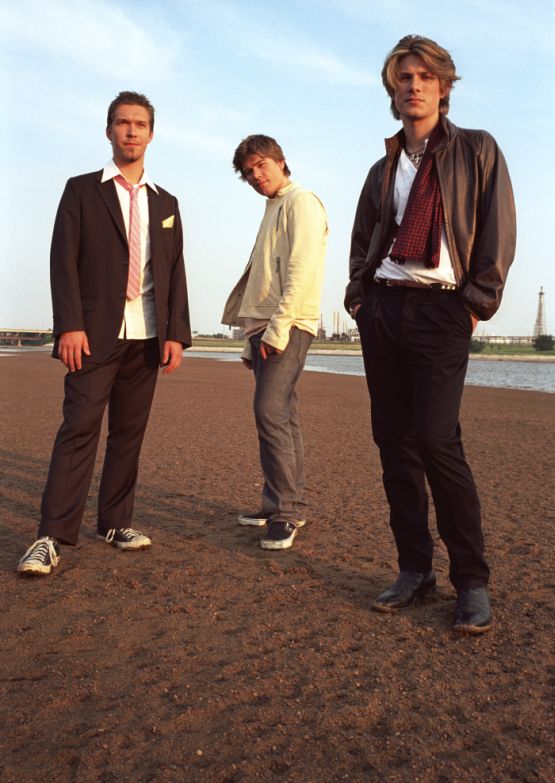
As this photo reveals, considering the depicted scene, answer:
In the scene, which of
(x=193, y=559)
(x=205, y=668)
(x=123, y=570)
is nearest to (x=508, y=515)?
(x=193, y=559)

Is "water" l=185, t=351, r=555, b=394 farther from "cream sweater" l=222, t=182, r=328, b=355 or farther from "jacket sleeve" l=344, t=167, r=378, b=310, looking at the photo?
"jacket sleeve" l=344, t=167, r=378, b=310

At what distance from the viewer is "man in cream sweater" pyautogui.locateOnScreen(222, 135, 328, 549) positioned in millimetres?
4461

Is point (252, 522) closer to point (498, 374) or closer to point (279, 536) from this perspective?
point (279, 536)

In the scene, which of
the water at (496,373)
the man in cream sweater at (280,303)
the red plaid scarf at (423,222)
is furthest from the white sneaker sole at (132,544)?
the water at (496,373)

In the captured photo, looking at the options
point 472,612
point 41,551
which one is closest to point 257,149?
point 41,551

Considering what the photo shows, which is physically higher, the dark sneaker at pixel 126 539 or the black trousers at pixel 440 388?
the black trousers at pixel 440 388

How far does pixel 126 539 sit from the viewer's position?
4.27m

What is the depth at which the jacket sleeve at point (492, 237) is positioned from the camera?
3.03 m

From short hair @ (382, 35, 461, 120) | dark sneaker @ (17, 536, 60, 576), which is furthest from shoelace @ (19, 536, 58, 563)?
short hair @ (382, 35, 461, 120)

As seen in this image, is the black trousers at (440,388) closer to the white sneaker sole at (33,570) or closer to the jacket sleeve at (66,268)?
the jacket sleeve at (66,268)

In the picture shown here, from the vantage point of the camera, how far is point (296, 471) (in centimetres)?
481

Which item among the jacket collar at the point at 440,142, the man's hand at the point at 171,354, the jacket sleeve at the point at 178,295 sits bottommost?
the man's hand at the point at 171,354

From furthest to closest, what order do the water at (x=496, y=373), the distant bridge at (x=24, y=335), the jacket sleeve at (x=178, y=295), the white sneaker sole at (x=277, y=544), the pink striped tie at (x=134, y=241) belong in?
1. the distant bridge at (x=24, y=335)
2. the water at (x=496, y=373)
3. the jacket sleeve at (x=178, y=295)
4. the white sneaker sole at (x=277, y=544)
5. the pink striped tie at (x=134, y=241)

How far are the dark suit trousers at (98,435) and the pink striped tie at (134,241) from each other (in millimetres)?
296
